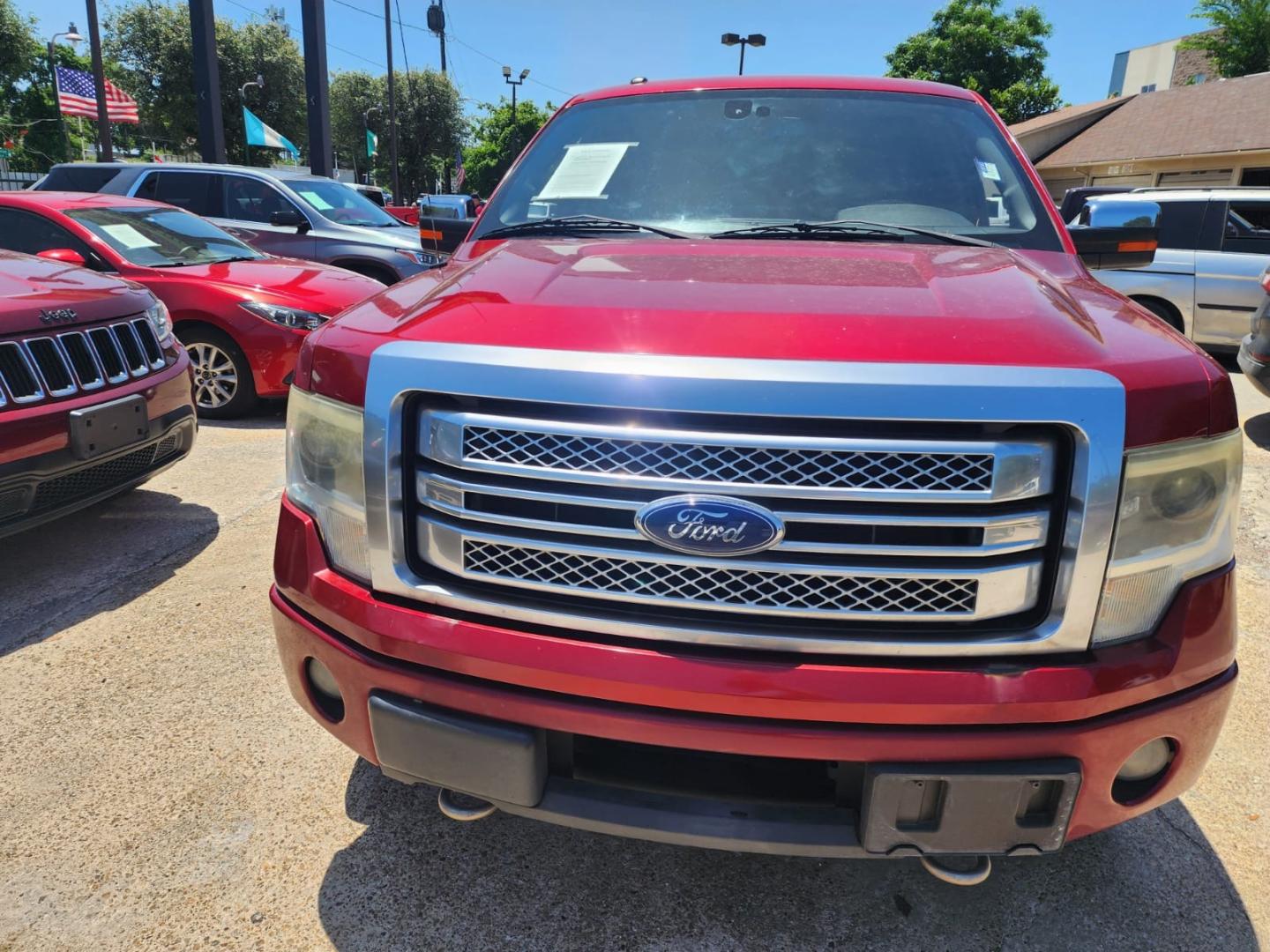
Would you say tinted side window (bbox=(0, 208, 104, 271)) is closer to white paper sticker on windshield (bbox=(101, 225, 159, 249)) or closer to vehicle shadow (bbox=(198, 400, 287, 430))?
white paper sticker on windshield (bbox=(101, 225, 159, 249))

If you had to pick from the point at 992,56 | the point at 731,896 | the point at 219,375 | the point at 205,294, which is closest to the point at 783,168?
the point at 731,896

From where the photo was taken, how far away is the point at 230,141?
34.3 meters

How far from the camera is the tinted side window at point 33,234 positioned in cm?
588

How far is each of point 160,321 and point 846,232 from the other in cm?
348

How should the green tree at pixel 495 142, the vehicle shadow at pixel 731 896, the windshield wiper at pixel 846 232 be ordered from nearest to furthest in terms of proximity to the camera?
the vehicle shadow at pixel 731 896
the windshield wiper at pixel 846 232
the green tree at pixel 495 142

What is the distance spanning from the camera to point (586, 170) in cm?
273

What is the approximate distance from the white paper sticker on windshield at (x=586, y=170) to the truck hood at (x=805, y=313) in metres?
0.73

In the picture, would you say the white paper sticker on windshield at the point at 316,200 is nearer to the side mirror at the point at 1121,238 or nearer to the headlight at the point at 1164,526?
the side mirror at the point at 1121,238

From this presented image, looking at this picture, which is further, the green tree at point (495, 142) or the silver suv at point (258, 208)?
the green tree at point (495, 142)

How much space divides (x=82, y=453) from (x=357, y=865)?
229 centimetres

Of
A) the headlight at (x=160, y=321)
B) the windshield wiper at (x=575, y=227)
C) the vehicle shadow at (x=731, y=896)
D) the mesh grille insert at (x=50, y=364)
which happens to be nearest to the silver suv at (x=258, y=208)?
the headlight at (x=160, y=321)

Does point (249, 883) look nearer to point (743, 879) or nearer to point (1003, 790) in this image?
point (743, 879)

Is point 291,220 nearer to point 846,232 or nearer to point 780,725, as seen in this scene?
point 846,232

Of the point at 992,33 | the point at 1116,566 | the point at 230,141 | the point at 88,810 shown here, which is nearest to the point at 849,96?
the point at 1116,566
